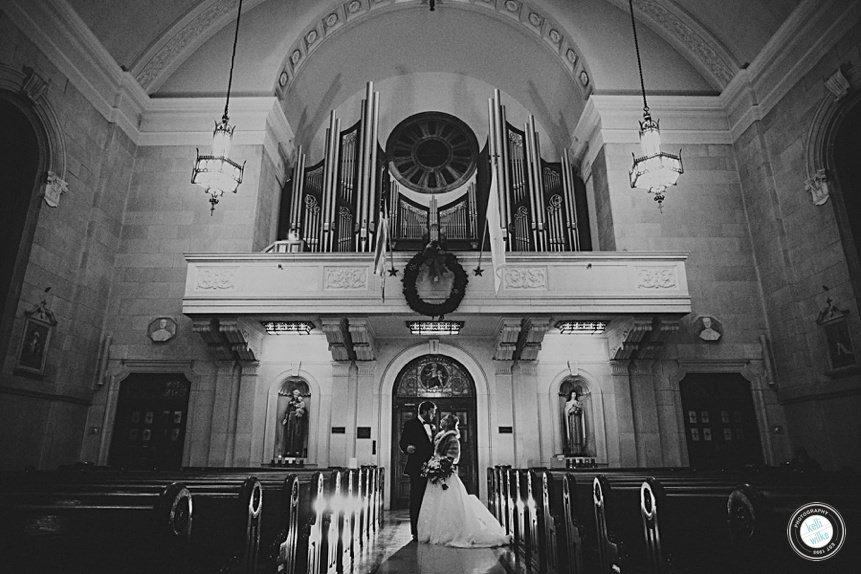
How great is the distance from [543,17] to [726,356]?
28.7 feet

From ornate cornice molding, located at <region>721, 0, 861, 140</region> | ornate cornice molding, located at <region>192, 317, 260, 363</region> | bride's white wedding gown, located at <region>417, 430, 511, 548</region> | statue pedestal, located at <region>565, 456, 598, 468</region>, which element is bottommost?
bride's white wedding gown, located at <region>417, 430, 511, 548</region>

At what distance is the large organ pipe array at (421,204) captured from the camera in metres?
12.4

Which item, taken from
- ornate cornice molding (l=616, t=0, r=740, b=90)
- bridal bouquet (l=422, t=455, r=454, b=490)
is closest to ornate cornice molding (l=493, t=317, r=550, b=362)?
bridal bouquet (l=422, t=455, r=454, b=490)

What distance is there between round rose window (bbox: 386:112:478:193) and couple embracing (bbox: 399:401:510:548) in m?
8.44

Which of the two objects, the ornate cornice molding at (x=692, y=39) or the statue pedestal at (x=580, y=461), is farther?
the ornate cornice molding at (x=692, y=39)

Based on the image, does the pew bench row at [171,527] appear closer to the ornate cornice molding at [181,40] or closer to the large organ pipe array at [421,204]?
the large organ pipe array at [421,204]

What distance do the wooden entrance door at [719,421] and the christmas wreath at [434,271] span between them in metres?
4.96

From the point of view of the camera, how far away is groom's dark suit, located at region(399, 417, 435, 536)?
24.2ft

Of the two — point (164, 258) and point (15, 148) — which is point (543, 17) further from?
point (15, 148)

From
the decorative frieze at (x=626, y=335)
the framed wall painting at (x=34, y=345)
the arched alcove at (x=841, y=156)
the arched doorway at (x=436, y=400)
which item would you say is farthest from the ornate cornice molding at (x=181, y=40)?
the arched alcove at (x=841, y=156)

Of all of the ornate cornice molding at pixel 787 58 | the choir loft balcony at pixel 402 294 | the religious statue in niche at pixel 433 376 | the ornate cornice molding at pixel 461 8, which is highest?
the ornate cornice molding at pixel 461 8

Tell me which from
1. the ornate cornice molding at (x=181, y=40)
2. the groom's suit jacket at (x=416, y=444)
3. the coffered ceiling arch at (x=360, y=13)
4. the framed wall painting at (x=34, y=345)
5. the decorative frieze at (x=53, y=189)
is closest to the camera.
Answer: the groom's suit jacket at (x=416, y=444)

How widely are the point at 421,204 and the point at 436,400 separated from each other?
5.16m

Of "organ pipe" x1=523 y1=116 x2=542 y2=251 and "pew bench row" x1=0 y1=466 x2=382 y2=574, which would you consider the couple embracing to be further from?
"organ pipe" x1=523 y1=116 x2=542 y2=251
